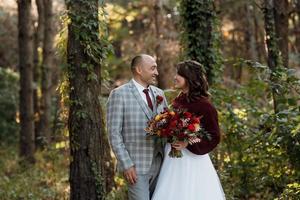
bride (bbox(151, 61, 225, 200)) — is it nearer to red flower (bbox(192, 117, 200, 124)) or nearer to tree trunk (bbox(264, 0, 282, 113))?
red flower (bbox(192, 117, 200, 124))

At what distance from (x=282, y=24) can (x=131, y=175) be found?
18.4ft

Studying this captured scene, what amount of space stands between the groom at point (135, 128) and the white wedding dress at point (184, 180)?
15 cm

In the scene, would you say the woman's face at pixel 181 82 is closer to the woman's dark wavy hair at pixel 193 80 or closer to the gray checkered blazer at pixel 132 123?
the woman's dark wavy hair at pixel 193 80

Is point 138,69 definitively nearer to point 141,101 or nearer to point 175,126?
point 141,101

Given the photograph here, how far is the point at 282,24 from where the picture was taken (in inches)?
399

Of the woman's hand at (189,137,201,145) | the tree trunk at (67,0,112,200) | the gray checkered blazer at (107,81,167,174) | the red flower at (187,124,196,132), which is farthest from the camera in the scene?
the tree trunk at (67,0,112,200)

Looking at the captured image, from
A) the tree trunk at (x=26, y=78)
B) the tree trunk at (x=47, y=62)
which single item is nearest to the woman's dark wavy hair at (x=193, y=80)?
the tree trunk at (x=26, y=78)

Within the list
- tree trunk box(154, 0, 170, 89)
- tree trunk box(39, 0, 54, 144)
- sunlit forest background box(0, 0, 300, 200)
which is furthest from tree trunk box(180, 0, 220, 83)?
tree trunk box(154, 0, 170, 89)

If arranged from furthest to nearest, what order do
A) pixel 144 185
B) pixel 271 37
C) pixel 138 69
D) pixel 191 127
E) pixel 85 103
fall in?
pixel 271 37 < pixel 85 103 < pixel 138 69 < pixel 144 185 < pixel 191 127

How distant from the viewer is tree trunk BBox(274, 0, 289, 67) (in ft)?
33.1

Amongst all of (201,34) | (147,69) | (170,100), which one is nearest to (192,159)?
(147,69)

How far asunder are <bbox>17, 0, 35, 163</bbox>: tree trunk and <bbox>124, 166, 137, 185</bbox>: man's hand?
9.40 meters

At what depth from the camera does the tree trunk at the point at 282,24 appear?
33.1 ft

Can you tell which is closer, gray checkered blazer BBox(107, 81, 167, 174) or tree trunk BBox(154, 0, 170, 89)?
gray checkered blazer BBox(107, 81, 167, 174)
